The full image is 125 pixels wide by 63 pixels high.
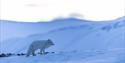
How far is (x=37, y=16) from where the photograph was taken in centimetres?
174

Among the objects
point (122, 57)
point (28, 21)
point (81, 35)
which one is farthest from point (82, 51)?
point (28, 21)

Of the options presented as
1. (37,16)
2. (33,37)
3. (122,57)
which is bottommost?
(122,57)

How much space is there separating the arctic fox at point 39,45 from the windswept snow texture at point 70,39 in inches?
0.7

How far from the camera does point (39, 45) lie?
1.69 m

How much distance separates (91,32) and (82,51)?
0.11 metres

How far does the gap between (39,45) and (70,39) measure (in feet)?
0.53

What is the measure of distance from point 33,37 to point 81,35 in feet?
0.81

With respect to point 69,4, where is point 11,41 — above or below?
below

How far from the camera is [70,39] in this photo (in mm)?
1696

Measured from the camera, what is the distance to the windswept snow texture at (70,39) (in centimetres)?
168

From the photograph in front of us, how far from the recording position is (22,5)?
1.74m

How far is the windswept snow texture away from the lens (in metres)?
1.68

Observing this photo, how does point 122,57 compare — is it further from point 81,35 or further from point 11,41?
point 11,41

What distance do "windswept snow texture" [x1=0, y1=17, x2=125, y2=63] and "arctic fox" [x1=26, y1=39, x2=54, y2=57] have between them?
0.7 inches
